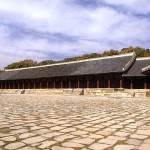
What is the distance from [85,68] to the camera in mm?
33312

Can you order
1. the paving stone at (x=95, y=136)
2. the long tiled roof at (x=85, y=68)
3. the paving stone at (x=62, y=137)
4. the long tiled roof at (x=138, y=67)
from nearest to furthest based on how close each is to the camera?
the paving stone at (x=62, y=137), the paving stone at (x=95, y=136), the long tiled roof at (x=138, y=67), the long tiled roof at (x=85, y=68)

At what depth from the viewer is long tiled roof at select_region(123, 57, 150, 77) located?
88.7ft

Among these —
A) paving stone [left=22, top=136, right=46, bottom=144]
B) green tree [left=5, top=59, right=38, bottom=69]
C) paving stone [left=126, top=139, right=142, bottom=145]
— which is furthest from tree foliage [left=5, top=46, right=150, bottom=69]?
paving stone [left=22, top=136, right=46, bottom=144]

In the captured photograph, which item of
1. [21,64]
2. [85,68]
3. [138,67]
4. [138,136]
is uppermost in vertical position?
[21,64]

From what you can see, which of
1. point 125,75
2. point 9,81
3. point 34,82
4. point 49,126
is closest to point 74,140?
point 49,126

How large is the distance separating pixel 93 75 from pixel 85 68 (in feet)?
9.45

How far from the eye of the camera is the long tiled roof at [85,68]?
2948cm

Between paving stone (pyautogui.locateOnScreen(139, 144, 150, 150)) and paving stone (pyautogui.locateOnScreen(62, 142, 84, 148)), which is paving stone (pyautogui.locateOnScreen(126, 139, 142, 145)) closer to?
paving stone (pyautogui.locateOnScreen(139, 144, 150, 150))

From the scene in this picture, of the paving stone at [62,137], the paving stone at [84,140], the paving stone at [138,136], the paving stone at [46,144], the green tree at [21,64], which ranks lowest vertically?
the paving stone at [138,136]

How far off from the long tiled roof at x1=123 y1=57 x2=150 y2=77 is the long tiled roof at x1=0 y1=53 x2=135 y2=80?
751 mm

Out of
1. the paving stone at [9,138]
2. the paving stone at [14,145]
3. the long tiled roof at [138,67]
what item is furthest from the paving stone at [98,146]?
the long tiled roof at [138,67]

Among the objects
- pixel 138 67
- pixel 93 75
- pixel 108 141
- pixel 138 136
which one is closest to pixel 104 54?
pixel 93 75

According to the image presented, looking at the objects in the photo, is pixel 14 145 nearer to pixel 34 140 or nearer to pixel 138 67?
pixel 34 140

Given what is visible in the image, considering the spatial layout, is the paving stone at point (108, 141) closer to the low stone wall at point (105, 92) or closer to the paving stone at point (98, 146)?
the paving stone at point (98, 146)
